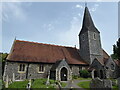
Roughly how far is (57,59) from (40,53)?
4.18 metres

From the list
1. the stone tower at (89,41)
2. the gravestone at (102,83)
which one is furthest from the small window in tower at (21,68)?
the stone tower at (89,41)

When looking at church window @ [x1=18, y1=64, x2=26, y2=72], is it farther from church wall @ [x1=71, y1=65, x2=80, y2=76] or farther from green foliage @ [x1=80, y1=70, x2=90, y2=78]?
green foliage @ [x1=80, y1=70, x2=90, y2=78]

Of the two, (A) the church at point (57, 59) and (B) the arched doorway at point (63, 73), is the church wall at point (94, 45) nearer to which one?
(A) the church at point (57, 59)

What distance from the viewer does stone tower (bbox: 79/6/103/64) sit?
32419 millimetres

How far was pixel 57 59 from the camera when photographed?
28.4 meters

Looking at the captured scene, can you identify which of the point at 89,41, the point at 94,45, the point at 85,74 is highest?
the point at 89,41

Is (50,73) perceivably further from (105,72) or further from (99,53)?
(99,53)

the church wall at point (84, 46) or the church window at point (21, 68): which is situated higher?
the church wall at point (84, 46)

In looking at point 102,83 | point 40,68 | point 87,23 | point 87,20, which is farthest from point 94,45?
point 102,83

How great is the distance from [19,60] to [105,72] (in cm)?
1885

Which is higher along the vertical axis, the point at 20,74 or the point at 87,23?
the point at 87,23

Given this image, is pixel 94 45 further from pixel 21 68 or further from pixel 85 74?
pixel 21 68

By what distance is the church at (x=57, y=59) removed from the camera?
78.8 feet

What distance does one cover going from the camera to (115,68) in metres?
29.7
